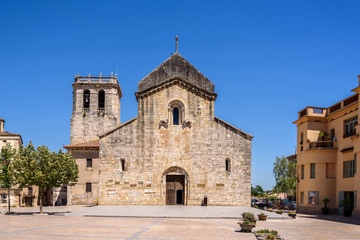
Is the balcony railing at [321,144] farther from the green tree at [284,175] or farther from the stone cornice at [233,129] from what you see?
the green tree at [284,175]

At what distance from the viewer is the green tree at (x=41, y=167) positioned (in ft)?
108

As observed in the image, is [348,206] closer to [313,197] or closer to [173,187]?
[313,197]

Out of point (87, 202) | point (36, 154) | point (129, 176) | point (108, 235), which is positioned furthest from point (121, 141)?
point (108, 235)

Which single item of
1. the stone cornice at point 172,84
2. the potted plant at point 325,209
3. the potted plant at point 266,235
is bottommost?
the potted plant at point 325,209

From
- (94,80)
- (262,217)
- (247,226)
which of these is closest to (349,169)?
(262,217)

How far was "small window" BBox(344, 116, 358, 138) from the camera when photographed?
36.1m

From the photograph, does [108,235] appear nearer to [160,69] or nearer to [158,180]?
[158,180]

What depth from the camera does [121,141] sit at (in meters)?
40.6

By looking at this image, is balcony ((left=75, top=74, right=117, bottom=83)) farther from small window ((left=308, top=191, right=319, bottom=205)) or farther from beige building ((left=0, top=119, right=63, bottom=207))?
small window ((left=308, top=191, right=319, bottom=205))

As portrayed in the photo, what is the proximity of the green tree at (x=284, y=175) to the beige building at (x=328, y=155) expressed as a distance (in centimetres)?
2474

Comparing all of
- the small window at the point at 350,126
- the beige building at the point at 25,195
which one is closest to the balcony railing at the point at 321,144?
the small window at the point at 350,126

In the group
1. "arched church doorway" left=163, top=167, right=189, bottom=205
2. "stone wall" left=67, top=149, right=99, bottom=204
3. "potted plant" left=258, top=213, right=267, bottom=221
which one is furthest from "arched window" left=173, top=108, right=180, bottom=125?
"potted plant" left=258, top=213, right=267, bottom=221

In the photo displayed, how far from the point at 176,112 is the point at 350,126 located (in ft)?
57.3

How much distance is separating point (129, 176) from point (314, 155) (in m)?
19.2
